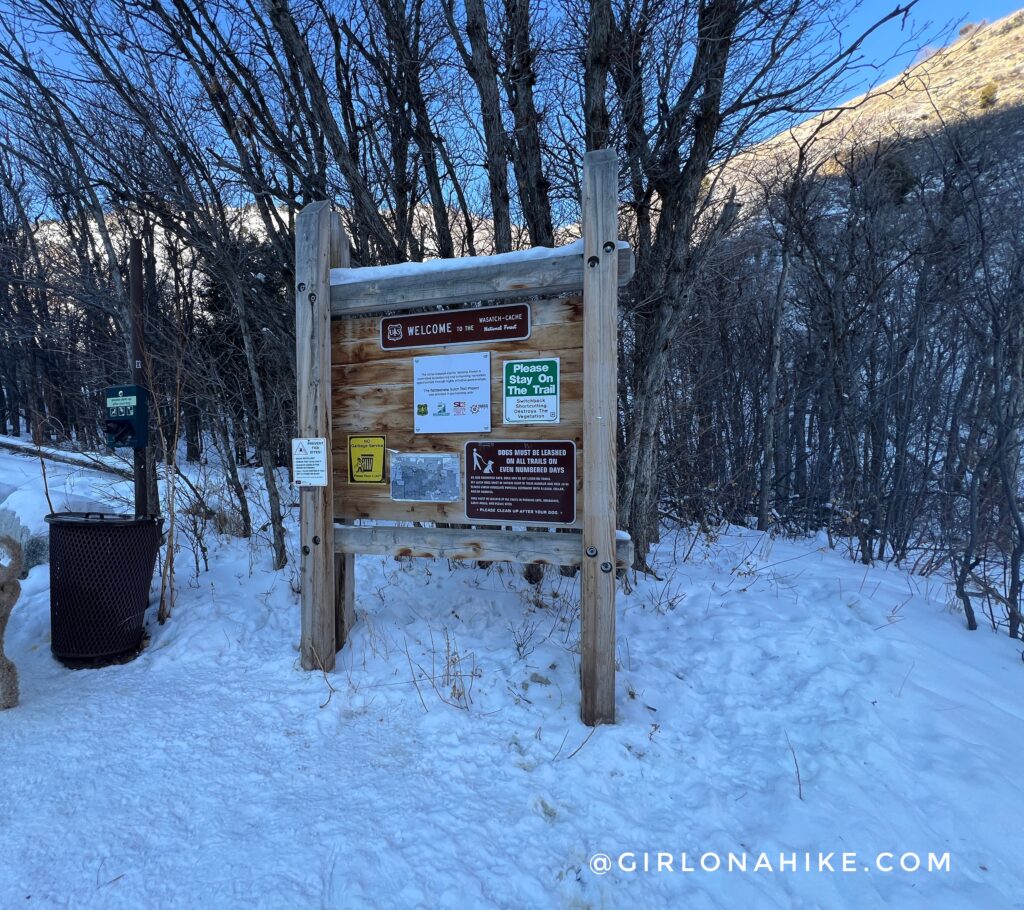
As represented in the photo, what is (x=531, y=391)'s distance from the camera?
9.35ft

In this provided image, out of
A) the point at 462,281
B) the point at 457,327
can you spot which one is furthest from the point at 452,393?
the point at 462,281

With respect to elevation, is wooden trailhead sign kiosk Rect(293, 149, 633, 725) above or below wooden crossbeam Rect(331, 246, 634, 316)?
below

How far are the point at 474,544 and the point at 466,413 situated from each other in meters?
0.73

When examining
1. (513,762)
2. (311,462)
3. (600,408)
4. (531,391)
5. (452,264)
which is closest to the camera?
(513,762)

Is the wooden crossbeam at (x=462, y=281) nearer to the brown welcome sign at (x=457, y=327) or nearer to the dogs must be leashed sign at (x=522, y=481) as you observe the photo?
the brown welcome sign at (x=457, y=327)

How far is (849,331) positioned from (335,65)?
751cm

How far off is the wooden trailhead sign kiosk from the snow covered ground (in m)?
0.44

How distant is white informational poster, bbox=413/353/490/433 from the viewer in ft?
9.70

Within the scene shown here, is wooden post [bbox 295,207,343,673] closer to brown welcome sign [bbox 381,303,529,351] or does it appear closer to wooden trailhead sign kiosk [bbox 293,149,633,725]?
wooden trailhead sign kiosk [bbox 293,149,633,725]

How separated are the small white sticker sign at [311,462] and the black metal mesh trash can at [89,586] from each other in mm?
1259

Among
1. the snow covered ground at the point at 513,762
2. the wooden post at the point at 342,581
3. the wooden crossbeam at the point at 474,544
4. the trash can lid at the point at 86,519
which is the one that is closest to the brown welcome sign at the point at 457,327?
the wooden post at the point at 342,581

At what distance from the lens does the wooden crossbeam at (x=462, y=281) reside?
2764mm

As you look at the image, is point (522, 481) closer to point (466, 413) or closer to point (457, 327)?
point (466, 413)

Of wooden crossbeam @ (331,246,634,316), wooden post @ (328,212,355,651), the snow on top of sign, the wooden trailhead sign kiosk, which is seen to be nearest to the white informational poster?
the wooden trailhead sign kiosk
